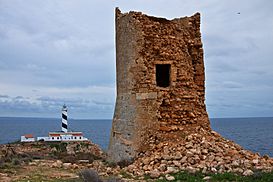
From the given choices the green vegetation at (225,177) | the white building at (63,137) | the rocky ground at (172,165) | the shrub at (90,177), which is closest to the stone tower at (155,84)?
the rocky ground at (172,165)

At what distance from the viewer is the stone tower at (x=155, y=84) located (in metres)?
12.5

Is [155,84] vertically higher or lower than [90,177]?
higher

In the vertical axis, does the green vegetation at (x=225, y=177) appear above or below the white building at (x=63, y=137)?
above

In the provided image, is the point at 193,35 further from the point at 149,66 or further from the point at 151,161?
the point at 151,161

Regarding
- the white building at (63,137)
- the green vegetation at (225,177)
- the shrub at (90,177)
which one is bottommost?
the white building at (63,137)

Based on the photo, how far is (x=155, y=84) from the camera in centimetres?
1279

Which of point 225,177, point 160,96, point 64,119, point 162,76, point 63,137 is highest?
point 162,76

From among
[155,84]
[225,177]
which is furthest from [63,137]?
[225,177]

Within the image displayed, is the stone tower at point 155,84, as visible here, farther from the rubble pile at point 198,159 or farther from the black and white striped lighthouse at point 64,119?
the black and white striped lighthouse at point 64,119

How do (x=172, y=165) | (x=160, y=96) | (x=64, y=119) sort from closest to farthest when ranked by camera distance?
(x=172, y=165), (x=160, y=96), (x=64, y=119)

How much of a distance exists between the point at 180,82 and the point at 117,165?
11.3ft

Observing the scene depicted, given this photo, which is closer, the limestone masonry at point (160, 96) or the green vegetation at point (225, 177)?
the green vegetation at point (225, 177)

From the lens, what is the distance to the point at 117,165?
12.8 m

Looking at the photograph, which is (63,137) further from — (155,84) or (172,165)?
(172,165)
